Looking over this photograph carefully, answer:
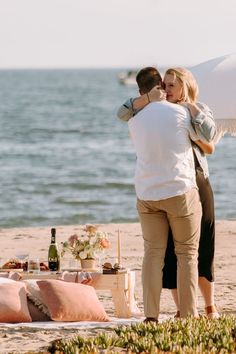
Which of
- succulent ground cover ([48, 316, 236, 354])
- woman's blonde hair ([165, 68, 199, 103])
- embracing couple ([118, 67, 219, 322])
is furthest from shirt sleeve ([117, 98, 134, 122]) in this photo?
succulent ground cover ([48, 316, 236, 354])

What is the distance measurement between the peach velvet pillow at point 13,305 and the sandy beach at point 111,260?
12.4 inches

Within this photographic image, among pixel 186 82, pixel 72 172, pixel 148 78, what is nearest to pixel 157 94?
pixel 148 78

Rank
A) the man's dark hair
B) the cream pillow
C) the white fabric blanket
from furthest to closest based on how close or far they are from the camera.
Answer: the cream pillow
the white fabric blanket
the man's dark hair

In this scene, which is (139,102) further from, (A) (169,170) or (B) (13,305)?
(B) (13,305)

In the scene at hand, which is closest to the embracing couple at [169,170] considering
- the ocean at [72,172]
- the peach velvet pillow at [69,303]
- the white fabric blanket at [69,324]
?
the white fabric blanket at [69,324]

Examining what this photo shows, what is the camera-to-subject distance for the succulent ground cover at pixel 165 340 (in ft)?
23.8

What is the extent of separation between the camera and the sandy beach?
8.52m

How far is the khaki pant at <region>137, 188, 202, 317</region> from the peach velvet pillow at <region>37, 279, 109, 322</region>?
0.87m

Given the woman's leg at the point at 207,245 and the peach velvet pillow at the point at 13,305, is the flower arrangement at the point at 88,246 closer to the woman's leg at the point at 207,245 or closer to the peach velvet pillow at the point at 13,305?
the peach velvet pillow at the point at 13,305

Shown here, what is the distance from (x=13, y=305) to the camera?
30.5 ft

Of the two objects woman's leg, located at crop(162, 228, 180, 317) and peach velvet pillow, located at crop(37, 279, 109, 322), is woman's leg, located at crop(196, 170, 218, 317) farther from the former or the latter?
peach velvet pillow, located at crop(37, 279, 109, 322)

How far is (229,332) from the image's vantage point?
25.2 ft

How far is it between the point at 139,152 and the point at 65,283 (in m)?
1.51

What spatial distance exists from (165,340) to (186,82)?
1968 mm
